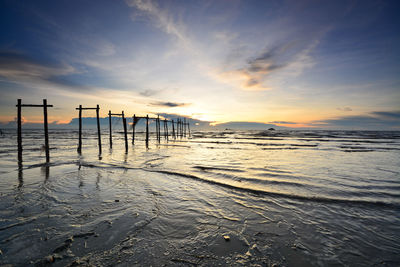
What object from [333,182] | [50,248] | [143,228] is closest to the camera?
[50,248]

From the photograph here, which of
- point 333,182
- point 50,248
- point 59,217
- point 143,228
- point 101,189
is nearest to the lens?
point 50,248

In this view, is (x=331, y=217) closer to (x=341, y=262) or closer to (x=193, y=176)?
(x=341, y=262)

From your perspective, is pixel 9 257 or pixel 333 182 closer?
pixel 9 257

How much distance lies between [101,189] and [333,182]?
10.8 m

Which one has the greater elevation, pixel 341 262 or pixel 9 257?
pixel 9 257

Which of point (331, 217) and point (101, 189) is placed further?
point (101, 189)

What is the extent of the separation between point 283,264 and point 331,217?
2986mm

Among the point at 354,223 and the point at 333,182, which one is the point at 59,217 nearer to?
the point at 354,223

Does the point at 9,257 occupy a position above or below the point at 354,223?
above

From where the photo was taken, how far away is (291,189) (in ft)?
24.3

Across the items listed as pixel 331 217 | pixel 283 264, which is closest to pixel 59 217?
pixel 283 264

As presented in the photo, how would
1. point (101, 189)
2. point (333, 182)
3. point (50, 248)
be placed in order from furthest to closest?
1. point (333, 182)
2. point (101, 189)
3. point (50, 248)

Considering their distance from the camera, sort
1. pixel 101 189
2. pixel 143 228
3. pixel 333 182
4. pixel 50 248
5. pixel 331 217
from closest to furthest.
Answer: pixel 50 248, pixel 143 228, pixel 331 217, pixel 101 189, pixel 333 182

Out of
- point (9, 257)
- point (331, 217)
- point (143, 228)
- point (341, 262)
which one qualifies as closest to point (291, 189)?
point (331, 217)
